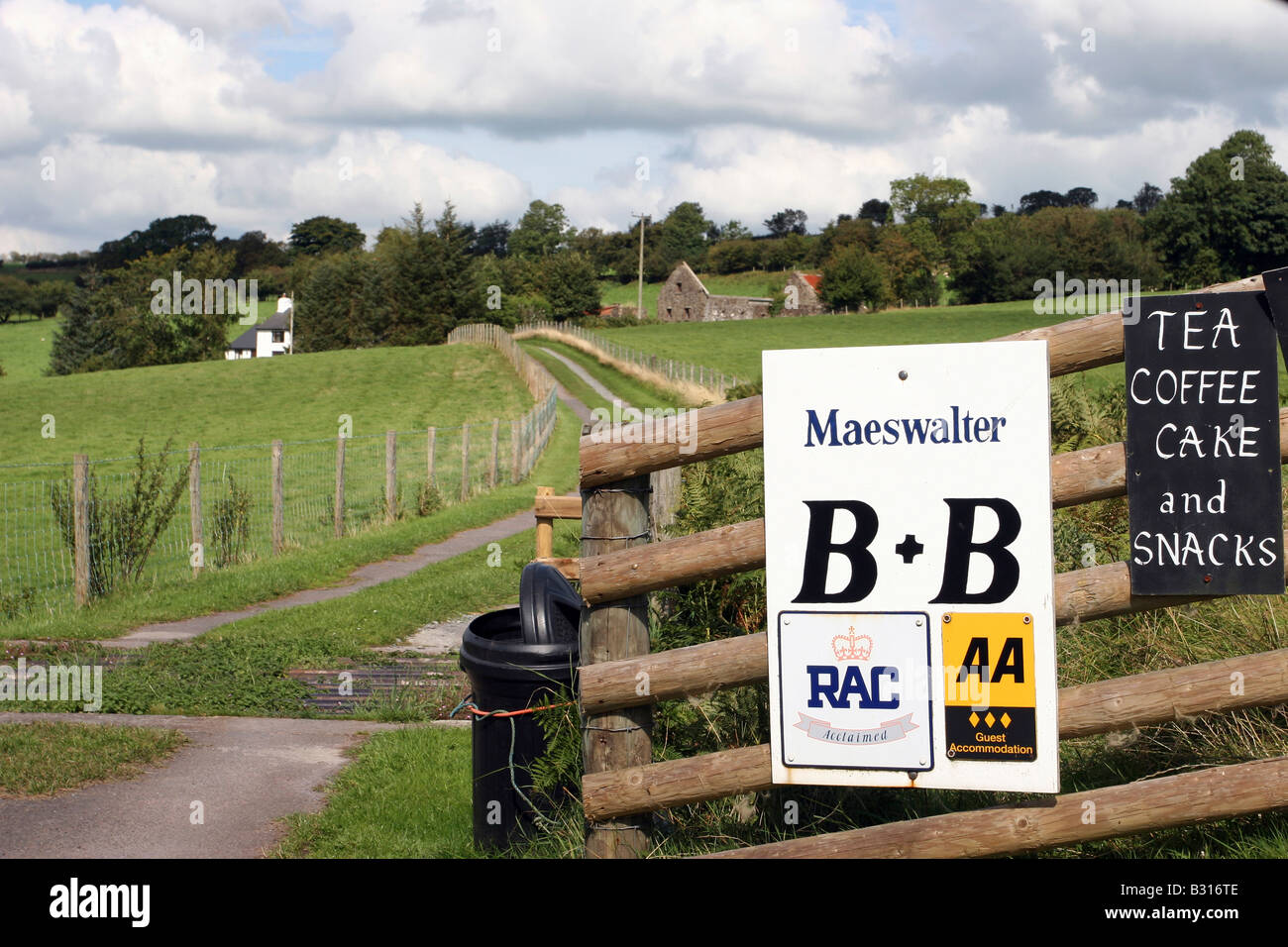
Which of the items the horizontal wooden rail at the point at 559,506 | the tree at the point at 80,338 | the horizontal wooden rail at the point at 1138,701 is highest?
the tree at the point at 80,338

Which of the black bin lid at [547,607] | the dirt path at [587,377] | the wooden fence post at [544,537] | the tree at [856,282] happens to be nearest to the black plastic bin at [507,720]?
the black bin lid at [547,607]

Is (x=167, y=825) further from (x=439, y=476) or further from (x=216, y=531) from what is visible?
(x=439, y=476)

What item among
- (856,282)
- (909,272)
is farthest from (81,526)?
(909,272)

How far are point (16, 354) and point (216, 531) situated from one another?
97215 millimetres

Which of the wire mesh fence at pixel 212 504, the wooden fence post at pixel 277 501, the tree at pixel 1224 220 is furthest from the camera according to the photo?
the tree at pixel 1224 220

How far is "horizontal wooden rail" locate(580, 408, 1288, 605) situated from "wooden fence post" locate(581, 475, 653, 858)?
0.26ft

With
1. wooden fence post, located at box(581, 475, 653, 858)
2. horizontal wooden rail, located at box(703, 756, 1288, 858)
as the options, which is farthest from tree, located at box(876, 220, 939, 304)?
horizontal wooden rail, located at box(703, 756, 1288, 858)

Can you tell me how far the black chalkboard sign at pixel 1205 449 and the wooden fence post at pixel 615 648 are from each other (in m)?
1.64

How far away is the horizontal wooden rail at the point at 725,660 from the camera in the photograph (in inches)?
140

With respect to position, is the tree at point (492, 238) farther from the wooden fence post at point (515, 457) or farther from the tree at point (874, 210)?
the wooden fence post at point (515, 457)

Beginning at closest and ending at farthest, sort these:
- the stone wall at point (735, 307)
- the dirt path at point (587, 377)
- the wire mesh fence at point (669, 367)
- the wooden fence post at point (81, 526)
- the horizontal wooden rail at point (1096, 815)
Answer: the horizontal wooden rail at point (1096, 815) → the wooden fence post at point (81, 526) → the wire mesh fence at point (669, 367) → the dirt path at point (587, 377) → the stone wall at point (735, 307)

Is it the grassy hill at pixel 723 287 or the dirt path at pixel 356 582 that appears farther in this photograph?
the grassy hill at pixel 723 287

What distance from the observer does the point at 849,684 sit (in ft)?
11.6

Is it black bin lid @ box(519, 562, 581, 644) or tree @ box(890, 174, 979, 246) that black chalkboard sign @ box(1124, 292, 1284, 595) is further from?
tree @ box(890, 174, 979, 246)
